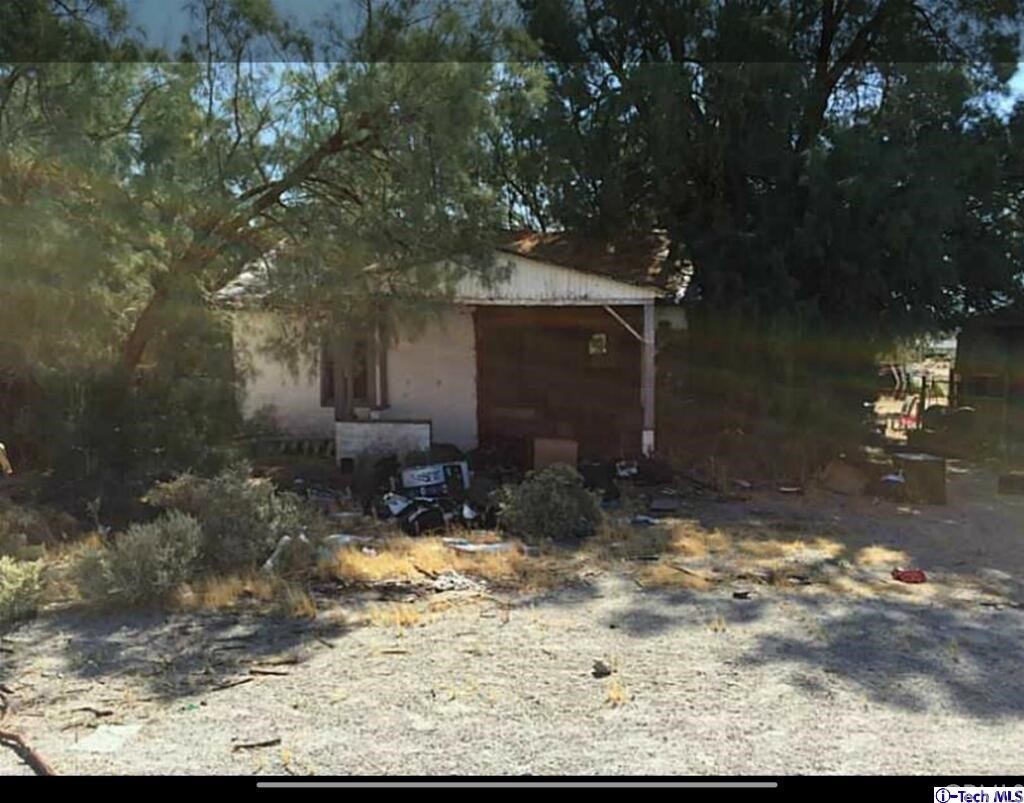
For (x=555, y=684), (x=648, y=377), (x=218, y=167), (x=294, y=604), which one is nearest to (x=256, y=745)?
(x=555, y=684)

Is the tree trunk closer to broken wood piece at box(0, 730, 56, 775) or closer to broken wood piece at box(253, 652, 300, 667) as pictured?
broken wood piece at box(253, 652, 300, 667)

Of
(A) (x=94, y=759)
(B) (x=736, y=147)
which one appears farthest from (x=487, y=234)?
(A) (x=94, y=759)

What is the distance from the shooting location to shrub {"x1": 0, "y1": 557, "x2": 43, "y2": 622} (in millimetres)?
5449

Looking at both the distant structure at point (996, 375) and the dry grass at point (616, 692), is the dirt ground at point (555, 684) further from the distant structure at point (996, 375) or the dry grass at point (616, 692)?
the distant structure at point (996, 375)

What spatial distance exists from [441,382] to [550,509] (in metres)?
5.35

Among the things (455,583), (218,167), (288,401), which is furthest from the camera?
(288,401)

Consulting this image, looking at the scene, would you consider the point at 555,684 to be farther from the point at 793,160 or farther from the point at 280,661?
the point at 793,160

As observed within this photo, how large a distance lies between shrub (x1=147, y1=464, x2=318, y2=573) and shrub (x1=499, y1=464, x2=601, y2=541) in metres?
2.07

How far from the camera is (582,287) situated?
10.9m

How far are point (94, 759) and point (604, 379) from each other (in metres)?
11.3

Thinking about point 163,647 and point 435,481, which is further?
point 435,481

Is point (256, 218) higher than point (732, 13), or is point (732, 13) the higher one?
point (732, 13)

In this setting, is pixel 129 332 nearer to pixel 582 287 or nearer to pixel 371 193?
pixel 371 193
